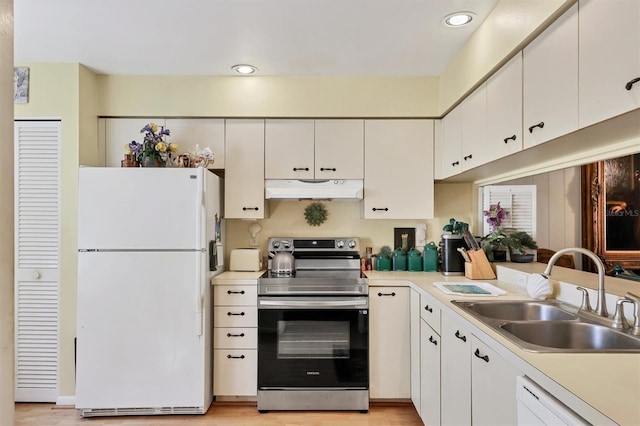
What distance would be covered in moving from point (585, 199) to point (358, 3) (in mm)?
A: 1457

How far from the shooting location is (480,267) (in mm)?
2561

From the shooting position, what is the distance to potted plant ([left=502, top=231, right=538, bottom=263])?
227 centimetres

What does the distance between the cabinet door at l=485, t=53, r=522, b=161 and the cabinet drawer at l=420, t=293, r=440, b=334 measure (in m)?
0.86

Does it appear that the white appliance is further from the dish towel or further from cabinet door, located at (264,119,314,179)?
the dish towel

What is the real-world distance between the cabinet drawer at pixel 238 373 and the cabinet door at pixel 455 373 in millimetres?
1305

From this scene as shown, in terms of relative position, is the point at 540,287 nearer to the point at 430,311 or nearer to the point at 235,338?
the point at 430,311

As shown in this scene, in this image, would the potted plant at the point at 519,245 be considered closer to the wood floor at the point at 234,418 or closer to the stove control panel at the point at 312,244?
the stove control panel at the point at 312,244

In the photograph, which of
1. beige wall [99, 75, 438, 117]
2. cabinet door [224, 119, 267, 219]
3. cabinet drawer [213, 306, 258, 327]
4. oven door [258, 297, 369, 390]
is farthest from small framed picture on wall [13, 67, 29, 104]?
oven door [258, 297, 369, 390]

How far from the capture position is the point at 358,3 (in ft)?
6.26

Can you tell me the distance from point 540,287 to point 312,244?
1.72 meters

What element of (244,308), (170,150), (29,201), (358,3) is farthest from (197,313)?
(358,3)

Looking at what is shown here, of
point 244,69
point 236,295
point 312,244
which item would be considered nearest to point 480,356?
point 236,295

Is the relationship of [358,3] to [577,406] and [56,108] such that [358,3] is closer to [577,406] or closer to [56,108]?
[577,406]

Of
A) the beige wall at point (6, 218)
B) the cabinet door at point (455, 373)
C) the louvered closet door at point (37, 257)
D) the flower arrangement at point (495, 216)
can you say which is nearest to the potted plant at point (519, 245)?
the flower arrangement at point (495, 216)
